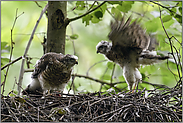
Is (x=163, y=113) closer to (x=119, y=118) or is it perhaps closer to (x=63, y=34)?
(x=119, y=118)

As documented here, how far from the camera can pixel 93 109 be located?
1.99 metres

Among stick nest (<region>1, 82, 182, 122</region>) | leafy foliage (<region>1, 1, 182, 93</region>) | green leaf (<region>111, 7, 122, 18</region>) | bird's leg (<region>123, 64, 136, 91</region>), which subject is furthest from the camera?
bird's leg (<region>123, 64, 136, 91</region>)

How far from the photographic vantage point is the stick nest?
1784 millimetres

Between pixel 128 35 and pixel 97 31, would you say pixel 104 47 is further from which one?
pixel 97 31

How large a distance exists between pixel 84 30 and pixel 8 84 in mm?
2127

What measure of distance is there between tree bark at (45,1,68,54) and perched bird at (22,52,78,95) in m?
0.17

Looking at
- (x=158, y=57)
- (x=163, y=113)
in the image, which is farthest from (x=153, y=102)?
(x=158, y=57)

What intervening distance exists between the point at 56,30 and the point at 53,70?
59 centimetres

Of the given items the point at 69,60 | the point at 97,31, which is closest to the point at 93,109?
the point at 69,60

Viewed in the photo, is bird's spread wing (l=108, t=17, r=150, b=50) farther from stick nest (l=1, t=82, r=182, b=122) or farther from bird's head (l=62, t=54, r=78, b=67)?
stick nest (l=1, t=82, r=182, b=122)

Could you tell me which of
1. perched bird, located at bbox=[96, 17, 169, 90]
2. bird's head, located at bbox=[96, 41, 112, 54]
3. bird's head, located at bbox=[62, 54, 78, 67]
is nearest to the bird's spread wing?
perched bird, located at bbox=[96, 17, 169, 90]

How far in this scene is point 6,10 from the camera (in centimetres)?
406

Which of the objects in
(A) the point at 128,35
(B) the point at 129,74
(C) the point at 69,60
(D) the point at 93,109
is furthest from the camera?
(B) the point at 129,74

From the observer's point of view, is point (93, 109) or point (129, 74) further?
point (129, 74)
